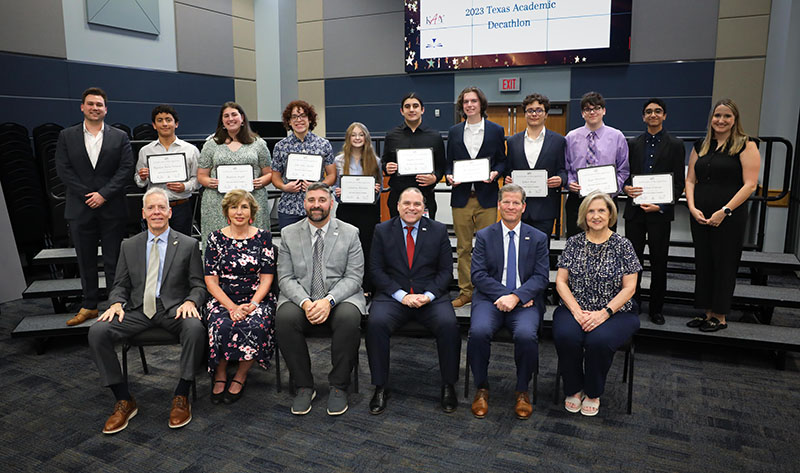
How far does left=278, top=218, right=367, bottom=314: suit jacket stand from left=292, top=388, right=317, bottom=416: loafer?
1.66 feet

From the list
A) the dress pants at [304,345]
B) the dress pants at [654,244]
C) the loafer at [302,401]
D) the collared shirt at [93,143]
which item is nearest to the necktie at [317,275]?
the dress pants at [304,345]

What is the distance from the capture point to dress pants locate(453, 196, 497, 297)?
373 centimetres

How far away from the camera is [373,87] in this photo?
8367 millimetres

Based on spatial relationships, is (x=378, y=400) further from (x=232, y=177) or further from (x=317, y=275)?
(x=232, y=177)

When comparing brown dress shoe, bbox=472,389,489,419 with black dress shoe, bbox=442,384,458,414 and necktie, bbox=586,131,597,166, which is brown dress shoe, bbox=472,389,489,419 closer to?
black dress shoe, bbox=442,384,458,414

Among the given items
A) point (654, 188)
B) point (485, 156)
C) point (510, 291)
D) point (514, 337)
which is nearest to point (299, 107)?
point (485, 156)

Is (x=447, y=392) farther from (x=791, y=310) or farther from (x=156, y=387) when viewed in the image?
(x=791, y=310)

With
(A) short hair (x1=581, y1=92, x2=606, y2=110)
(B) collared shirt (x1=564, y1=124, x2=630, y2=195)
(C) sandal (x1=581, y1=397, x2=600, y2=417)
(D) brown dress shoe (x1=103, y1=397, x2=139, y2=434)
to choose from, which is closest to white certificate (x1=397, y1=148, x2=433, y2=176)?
(B) collared shirt (x1=564, y1=124, x2=630, y2=195)

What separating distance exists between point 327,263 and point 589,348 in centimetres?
151

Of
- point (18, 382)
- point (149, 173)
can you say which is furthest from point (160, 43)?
point (18, 382)

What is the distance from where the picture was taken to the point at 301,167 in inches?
145

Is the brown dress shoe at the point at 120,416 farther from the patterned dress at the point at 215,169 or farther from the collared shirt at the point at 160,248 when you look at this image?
the patterned dress at the point at 215,169

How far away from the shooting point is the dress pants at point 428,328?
293 cm

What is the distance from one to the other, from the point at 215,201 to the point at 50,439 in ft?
5.42
